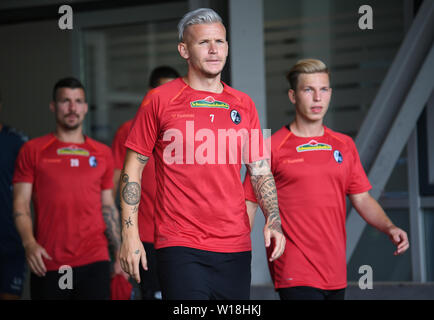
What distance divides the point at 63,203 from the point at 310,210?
2013 millimetres

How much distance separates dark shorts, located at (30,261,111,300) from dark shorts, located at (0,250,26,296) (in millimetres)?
776

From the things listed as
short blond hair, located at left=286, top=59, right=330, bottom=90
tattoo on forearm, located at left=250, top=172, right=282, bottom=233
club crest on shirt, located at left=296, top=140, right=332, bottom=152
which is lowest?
tattoo on forearm, located at left=250, top=172, right=282, bottom=233

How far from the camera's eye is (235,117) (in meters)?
3.50

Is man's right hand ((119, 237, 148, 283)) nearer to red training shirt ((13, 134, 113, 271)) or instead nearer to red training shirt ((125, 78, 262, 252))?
red training shirt ((125, 78, 262, 252))

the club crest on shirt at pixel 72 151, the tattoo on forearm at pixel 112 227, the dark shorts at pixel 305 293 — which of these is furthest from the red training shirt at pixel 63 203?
the dark shorts at pixel 305 293

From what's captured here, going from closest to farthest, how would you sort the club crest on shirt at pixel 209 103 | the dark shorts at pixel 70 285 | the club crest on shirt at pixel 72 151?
the club crest on shirt at pixel 209 103, the dark shorts at pixel 70 285, the club crest on shirt at pixel 72 151

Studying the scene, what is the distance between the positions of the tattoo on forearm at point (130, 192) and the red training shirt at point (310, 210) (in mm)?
908

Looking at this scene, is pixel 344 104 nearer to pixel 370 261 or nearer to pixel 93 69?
pixel 370 261

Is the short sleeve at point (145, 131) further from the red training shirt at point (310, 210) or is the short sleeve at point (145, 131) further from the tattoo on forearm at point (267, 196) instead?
the red training shirt at point (310, 210)

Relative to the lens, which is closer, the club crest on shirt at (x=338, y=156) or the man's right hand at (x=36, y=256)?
the club crest on shirt at (x=338, y=156)

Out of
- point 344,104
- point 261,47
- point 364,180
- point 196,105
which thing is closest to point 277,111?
point 344,104

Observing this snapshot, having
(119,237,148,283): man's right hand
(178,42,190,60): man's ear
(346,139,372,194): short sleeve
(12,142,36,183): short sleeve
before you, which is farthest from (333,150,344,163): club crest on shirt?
(12,142,36,183): short sleeve

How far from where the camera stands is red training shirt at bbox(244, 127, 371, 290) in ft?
13.5

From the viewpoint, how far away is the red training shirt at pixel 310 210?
4129 millimetres
